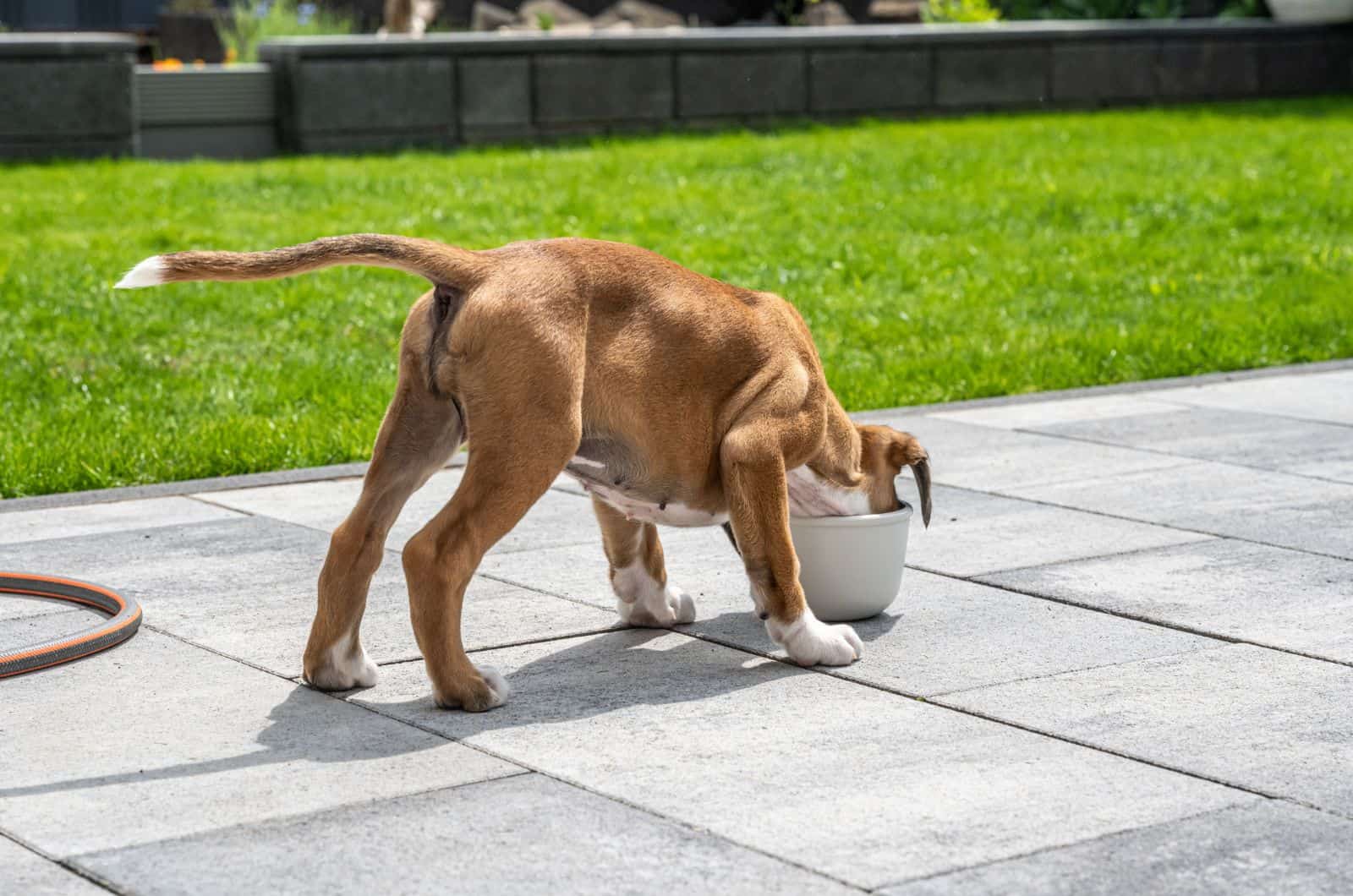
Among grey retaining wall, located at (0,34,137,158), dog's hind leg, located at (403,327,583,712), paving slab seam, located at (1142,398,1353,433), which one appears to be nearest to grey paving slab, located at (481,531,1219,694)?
dog's hind leg, located at (403,327,583,712)

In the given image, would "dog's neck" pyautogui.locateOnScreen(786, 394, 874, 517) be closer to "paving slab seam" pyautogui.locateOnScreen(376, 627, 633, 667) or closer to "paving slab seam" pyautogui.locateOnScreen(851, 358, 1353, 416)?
"paving slab seam" pyautogui.locateOnScreen(376, 627, 633, 667)

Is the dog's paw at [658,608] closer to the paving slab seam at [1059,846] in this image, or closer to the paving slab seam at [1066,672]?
the paving slab seam at [1066,672]

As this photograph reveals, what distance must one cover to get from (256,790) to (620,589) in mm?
1617

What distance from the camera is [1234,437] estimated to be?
8.40 metres

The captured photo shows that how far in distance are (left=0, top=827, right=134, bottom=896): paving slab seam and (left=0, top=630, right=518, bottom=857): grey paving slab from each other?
0.06ft

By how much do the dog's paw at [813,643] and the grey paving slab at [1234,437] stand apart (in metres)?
3.24

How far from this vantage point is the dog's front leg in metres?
5.04

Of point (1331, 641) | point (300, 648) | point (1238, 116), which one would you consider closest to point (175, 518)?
point (300, 648)

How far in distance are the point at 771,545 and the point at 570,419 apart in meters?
0.72

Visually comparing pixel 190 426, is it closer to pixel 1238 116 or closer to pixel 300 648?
pixel 300 648

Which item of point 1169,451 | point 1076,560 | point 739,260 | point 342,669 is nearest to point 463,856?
point 342,669

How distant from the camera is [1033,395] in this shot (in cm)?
954

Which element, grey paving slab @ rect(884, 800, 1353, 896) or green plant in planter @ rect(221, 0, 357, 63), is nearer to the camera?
grey paving slab @ rect(884, 800, 1353, 896)

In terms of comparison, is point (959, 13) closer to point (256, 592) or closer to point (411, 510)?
point (411, 510)
